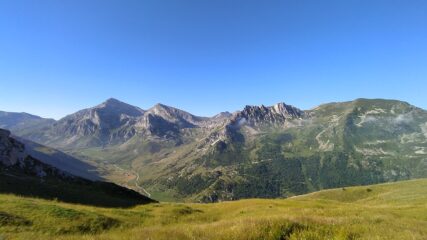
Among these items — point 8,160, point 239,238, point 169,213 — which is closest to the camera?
point 239,238

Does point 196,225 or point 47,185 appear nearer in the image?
point 196,225

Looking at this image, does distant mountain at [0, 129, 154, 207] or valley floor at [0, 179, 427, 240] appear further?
distant mountain at [0, 129, 154, 207]

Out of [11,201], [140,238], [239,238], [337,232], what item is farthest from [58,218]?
[337,232]

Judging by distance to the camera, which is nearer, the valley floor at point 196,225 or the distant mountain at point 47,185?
the valley floor at point 196,225

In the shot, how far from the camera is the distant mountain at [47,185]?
38.9 metres

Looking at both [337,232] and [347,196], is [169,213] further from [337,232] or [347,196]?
[347,196]

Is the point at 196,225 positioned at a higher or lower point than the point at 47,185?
higher

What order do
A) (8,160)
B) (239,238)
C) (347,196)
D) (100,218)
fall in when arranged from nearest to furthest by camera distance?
(239,238), (100,218), (8,160), (347,196)

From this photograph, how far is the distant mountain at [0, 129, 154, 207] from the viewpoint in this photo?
3888cm

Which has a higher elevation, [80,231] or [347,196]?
[80,231]

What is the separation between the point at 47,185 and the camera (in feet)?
139

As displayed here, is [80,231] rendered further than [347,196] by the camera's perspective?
No

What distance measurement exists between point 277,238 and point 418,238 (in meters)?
5.50

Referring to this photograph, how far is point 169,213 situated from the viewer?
3700 centimetres
